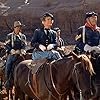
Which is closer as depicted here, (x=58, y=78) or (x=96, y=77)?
(x=96, y=77)

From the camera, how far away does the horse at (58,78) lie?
8.10 m

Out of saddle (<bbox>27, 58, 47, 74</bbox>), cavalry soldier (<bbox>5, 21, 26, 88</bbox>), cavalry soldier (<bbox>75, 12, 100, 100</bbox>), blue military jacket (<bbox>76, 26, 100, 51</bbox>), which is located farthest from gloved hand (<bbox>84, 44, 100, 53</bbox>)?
cavalry soldier (<bbox>5, 21, 26, 88</bbox>)

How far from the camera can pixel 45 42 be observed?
9.84 metres

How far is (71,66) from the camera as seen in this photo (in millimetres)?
8578

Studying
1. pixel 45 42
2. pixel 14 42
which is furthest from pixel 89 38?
pixel 14 42

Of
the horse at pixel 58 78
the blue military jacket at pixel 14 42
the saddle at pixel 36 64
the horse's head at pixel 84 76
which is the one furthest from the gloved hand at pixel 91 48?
the blue military jacket at pixel 14 42

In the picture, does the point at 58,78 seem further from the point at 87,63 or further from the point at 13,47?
the point at 13,47

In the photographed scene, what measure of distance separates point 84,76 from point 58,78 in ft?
3.00

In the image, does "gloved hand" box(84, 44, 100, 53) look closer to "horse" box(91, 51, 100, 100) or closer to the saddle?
"horse" box(91, 51, 100, 100)

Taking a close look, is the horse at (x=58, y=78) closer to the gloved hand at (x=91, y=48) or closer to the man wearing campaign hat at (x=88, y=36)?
the gloved hand at (x=91, y=48)

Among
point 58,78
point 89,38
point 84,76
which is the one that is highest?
point 89,38

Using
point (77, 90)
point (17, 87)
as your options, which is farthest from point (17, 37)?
point (77, 90)

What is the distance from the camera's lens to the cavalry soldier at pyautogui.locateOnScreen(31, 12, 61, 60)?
9.73 m

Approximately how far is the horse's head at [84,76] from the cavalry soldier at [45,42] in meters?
1.57
